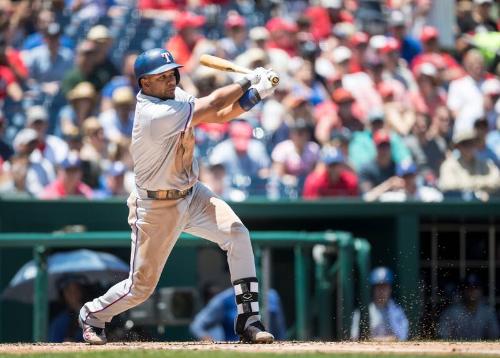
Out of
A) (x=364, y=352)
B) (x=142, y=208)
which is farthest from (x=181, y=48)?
(x=364, y=352)

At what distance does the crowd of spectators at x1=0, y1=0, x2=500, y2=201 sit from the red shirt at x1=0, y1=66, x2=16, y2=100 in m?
0.01

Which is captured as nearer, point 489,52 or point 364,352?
point 364,352

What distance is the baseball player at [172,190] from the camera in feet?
23.3

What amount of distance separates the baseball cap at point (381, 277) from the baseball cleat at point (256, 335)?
10.8ft

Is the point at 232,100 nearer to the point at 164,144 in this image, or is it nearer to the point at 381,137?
the point at 164,144

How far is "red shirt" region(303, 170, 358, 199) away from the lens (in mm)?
11219

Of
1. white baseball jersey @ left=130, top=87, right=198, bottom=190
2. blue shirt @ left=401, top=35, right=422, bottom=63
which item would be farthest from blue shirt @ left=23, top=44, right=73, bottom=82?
white baseball jersey @ left=130, top=87, right=198, bottom=190

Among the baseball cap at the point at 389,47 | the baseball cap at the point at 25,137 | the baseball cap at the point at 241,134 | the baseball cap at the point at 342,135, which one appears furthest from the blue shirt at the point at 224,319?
the baseball cap at the point at 389,47

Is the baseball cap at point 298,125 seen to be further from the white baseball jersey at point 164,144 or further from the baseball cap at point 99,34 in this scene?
the white baseball jersey at point 164,144

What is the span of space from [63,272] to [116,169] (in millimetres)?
1298

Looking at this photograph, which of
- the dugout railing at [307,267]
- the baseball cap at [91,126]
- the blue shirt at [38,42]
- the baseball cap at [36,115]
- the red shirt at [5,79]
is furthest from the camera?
the blue shirt at [38,42]

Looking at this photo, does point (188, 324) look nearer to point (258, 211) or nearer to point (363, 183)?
point (258, 211)

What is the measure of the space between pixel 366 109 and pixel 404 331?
3.28 meters

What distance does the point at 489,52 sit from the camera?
14.9m
